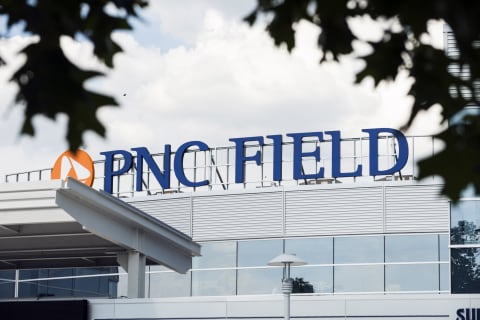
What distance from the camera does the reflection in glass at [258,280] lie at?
34688mm

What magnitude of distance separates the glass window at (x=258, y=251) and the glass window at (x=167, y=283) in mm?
Result: 1922

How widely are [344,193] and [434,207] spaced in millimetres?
3050

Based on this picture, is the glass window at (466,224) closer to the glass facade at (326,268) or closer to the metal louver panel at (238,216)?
the glass facade at (326,268)

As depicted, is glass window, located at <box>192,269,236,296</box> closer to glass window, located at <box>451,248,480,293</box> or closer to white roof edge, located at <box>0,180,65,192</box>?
glass window, located at <box>451,248,480,293</box>

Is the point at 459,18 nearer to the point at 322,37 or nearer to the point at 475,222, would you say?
the point at 322,37

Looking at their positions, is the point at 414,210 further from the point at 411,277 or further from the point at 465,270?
the point at 465,270

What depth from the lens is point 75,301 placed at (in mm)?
21359

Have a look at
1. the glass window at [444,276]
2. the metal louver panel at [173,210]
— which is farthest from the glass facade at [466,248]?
the metal louver panel at [173,210]

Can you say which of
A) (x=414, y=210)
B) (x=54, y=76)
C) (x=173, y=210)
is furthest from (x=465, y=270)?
(x=54, y=76)

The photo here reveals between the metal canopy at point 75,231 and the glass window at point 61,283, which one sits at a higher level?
the metal canopy at point 75,231

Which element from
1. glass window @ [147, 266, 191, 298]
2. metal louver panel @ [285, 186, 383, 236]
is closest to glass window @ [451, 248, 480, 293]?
metal louver panel @ [285, 186, 383, 236]

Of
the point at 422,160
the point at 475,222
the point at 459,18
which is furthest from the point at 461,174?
the point at 475,222

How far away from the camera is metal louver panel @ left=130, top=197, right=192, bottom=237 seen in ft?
122

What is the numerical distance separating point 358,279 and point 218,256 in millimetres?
4986
